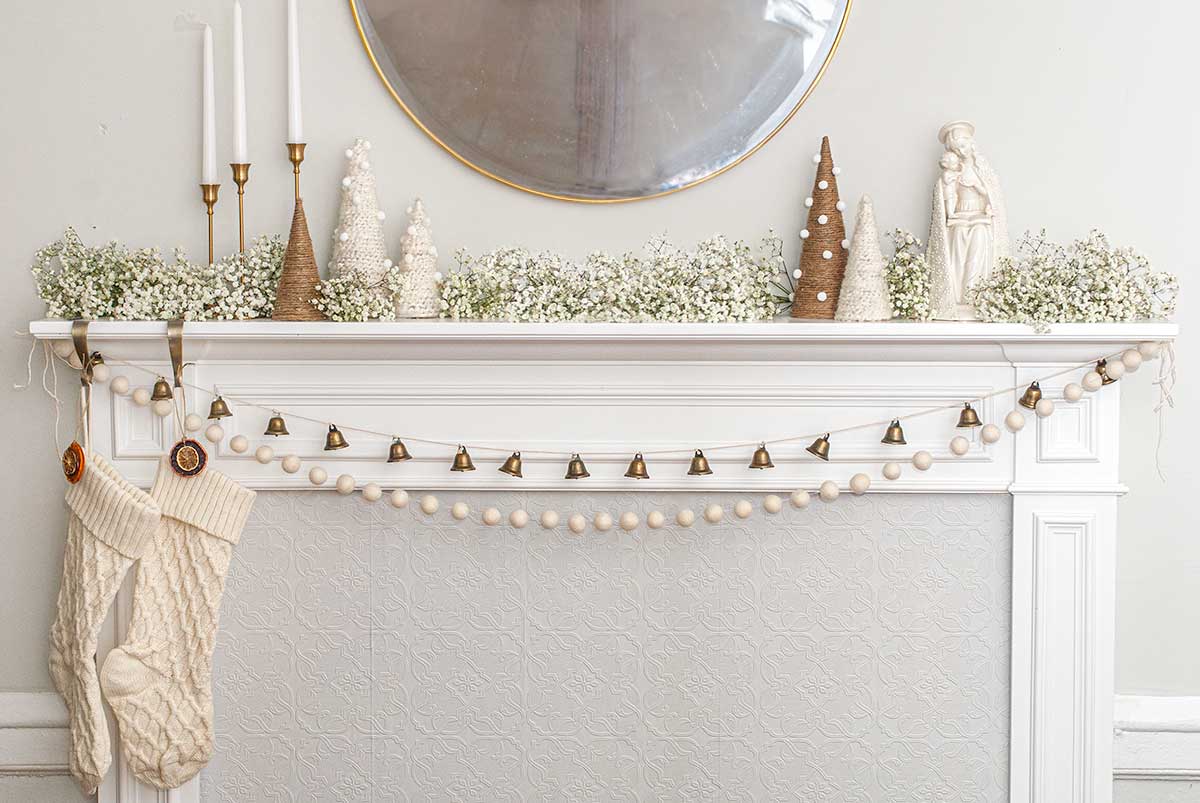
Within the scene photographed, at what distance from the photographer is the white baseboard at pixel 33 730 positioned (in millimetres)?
1835

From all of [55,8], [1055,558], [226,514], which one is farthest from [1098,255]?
[55,8]

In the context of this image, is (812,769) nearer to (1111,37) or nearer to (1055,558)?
(1055,558)

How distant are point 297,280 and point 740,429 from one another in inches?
30.0

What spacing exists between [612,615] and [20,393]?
110 centimetres

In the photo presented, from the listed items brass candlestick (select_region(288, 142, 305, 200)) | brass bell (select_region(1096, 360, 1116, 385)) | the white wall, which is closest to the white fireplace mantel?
brass bell (select_region(1096, 360, 1116, 385))

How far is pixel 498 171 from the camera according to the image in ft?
5.75

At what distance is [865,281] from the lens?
5.34ft

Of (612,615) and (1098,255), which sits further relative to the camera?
(612,615)

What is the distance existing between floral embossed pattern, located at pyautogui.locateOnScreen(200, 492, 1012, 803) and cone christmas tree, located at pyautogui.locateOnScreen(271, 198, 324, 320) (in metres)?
0.33

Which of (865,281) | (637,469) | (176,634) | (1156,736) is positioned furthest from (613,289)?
(1156,736)

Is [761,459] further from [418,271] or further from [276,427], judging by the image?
[276,427]

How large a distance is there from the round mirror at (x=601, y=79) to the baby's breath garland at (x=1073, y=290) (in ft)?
1.49

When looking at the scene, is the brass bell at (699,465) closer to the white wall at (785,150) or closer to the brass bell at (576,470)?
the brass bell at (576,470)

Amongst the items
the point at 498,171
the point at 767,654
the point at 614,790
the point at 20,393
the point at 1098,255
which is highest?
the point at 498,171
